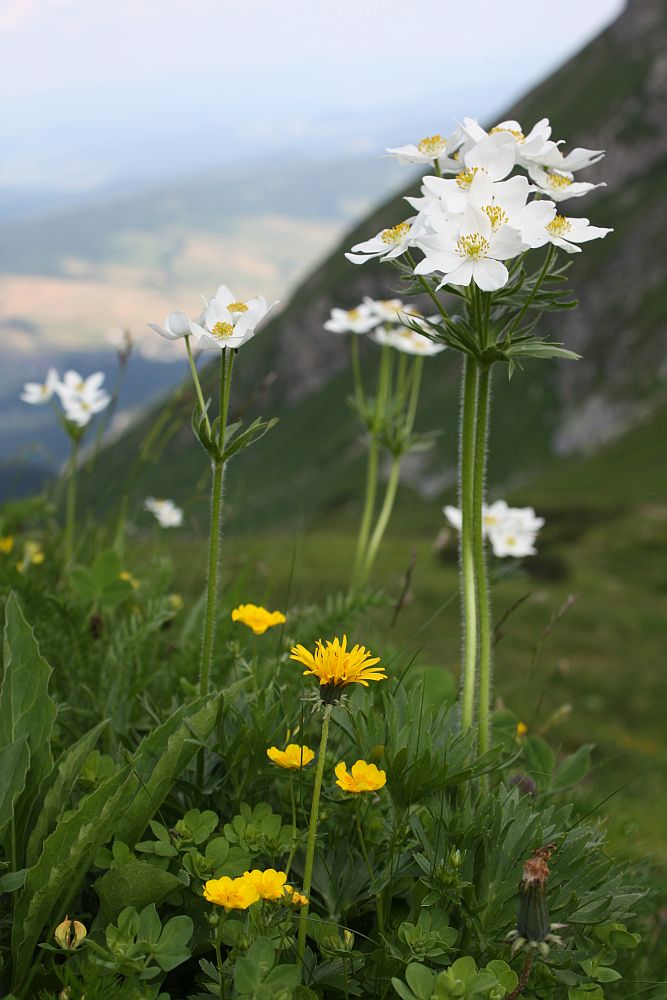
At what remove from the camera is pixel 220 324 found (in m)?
2.59

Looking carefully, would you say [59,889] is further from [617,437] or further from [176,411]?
[617,437]

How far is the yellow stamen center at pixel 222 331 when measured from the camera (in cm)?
257

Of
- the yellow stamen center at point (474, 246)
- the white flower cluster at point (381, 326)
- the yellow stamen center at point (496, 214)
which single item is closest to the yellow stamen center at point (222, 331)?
the yellow stamen center at point (474, 246)

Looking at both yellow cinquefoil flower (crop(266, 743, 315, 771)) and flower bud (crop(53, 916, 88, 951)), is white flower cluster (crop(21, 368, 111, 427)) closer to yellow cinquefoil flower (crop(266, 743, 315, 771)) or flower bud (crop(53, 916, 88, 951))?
yellow cinquefoil flower (crop(266, 743, 315, 771))

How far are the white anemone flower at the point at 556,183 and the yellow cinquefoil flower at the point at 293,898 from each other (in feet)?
7.12

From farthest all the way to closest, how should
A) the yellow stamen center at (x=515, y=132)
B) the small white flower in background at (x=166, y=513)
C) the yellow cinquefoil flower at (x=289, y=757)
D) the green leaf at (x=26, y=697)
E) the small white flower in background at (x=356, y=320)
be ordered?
1. the small white flower in background at (x=166, y=513)
2. the small white flower in background at (x=356, y=320)
3. the yellow stamen center at (x=515, y=132)
4. the green leaf at (x=26, y=697)
5. the yellow cinquefoil flower at (x=289, y=757)

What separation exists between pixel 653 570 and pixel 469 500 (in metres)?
43.0

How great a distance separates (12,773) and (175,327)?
4.62 feet

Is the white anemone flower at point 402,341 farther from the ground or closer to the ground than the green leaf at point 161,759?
farther from the ground

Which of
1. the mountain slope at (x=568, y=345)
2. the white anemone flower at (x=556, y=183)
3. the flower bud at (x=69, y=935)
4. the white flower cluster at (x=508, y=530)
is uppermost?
the mountain slope at (x=568, y=345)

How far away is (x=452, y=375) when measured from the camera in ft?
397

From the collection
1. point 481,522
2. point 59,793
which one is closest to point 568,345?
point 481,522

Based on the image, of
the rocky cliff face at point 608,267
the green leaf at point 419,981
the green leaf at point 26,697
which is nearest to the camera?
the green leaf at point 419,981

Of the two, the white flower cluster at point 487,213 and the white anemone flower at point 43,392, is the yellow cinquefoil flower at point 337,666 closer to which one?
the white flower cluster at point 487,213
